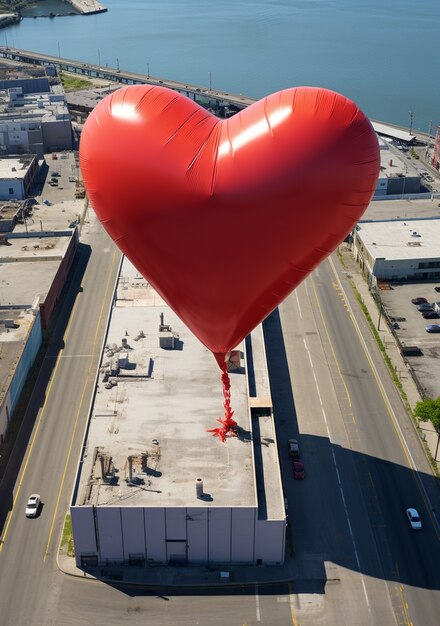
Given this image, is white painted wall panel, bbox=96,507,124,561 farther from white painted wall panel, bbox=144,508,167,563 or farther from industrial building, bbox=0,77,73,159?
industrial building, bbox=0,77,73,159

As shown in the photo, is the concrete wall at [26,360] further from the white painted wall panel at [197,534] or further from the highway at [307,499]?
the white painted wall panel at [197,534]

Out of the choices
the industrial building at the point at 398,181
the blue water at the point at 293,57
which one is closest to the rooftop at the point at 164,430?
the industrial building at the point at 398,181

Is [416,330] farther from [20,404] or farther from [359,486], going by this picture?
[20,404]

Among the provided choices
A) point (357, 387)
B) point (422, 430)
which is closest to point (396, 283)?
point (357, 387)

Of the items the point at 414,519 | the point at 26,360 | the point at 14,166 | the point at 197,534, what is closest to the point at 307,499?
the point at 414,519

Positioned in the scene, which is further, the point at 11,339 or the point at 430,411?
the point at 11,339

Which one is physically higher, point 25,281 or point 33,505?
point 33,505

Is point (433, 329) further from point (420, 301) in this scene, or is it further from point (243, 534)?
point (243, 534)
